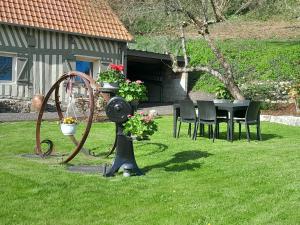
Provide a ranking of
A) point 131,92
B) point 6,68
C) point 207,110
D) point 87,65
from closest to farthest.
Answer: point 131,92 → point 207,110 → point 6,68 → point 87,65

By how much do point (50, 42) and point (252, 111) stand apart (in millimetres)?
9034

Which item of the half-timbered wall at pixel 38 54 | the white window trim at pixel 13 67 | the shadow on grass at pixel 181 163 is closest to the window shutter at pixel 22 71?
the half-timbered wall at pixel 38 54

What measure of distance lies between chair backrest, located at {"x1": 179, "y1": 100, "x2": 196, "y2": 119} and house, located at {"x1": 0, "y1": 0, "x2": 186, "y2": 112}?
763 centimetres

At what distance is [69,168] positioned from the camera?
697 cm

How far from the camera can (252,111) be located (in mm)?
9500

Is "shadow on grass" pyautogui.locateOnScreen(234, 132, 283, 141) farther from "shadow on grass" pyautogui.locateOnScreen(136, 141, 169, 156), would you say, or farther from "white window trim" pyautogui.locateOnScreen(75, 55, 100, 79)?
"white window trim" pyautogui.locateOnScreen(75, 55, 100, 79)

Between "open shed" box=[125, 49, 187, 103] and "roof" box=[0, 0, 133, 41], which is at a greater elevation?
"roof" box=[0, 0, 133, 41]

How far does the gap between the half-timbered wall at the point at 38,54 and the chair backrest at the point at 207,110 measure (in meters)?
8.21

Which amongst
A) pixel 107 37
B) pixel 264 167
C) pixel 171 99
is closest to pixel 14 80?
pixel 107 37

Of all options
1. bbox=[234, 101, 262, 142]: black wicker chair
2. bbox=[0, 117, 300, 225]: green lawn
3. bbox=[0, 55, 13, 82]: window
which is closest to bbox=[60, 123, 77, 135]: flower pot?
bbox=[0, 117, 300, 225]: green lawn

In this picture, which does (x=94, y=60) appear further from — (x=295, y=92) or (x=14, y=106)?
(x=295, y=92)

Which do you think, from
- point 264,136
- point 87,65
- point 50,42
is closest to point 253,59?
point 87,65

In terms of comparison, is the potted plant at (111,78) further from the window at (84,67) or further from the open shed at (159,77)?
the open shed at (159,77)

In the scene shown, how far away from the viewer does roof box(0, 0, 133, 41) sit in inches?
619
